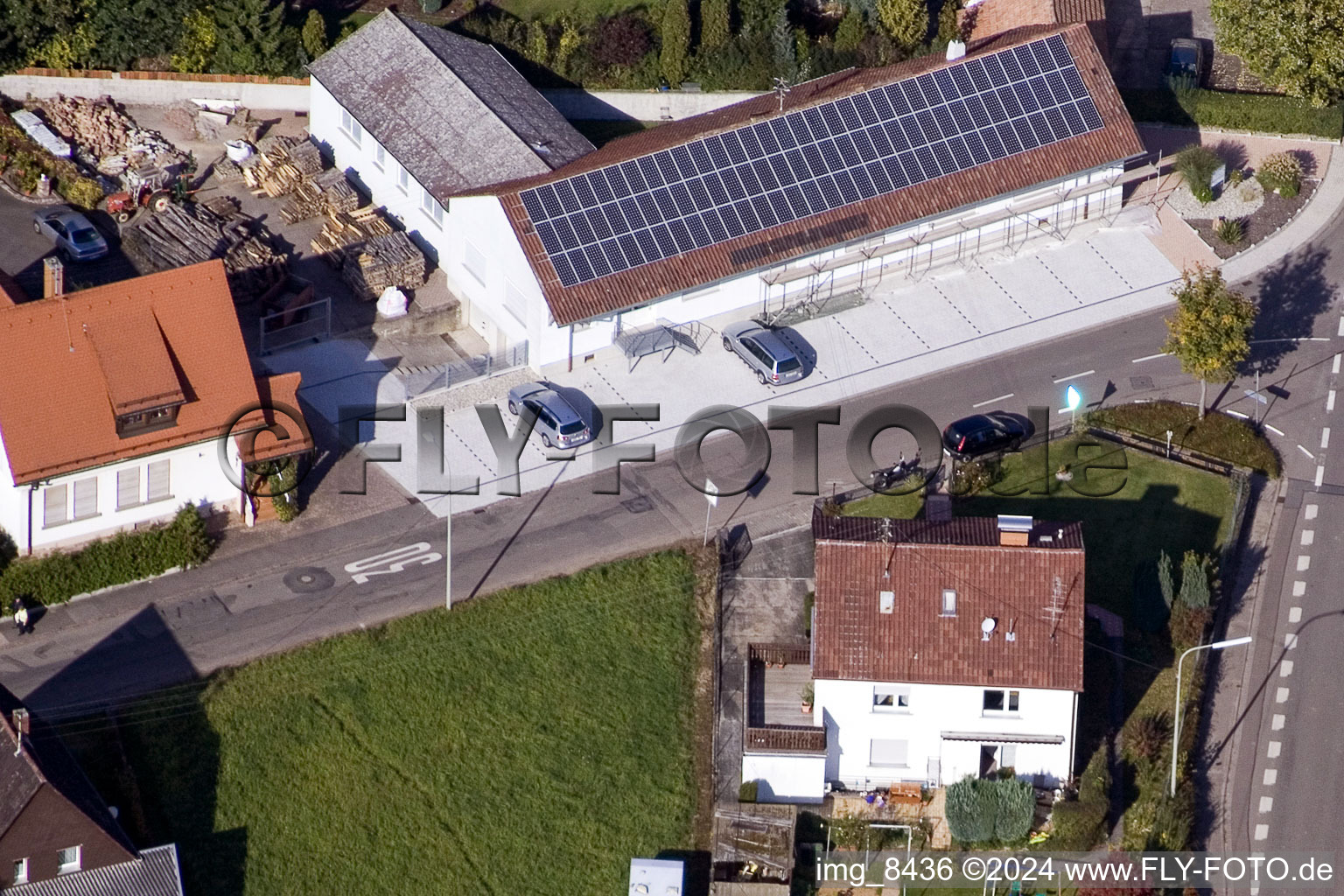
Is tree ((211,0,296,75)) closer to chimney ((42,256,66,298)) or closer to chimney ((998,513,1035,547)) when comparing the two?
chimney ((42,256,66,298))

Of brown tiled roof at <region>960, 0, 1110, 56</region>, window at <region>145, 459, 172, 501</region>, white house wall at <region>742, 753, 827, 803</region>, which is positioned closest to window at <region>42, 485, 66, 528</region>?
window at <region>145, 459, 172, 501</region>

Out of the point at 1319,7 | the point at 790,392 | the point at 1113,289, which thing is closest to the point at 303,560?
the point at 790,392

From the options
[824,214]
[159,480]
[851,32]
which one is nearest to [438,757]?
[159,480]

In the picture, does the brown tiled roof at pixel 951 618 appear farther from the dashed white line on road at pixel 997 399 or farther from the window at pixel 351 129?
the window at pixel 351 129

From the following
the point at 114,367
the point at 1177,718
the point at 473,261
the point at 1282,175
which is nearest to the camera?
the point at 1177,718

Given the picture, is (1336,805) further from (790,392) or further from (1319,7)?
(1319,7)

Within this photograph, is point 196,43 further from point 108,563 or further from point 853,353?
point 853,353
